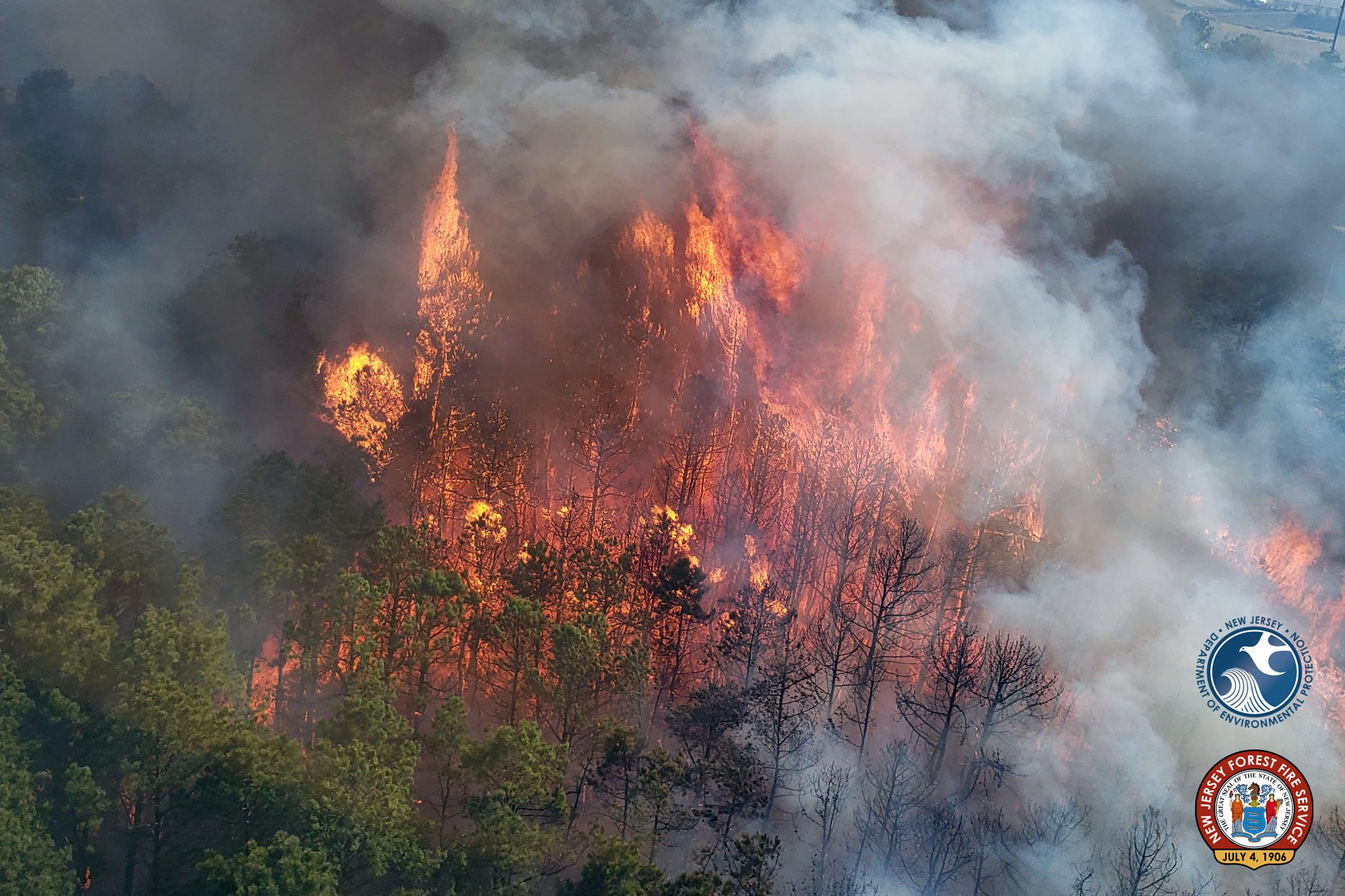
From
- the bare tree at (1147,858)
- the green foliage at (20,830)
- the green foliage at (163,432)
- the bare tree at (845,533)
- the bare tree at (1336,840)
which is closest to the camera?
the green foliage at (20,830)

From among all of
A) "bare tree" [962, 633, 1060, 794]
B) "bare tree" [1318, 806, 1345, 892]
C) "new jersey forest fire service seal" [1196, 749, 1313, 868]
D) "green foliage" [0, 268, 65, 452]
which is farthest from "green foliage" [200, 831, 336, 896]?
"bare tree" [1318, 806, 1345, 892]

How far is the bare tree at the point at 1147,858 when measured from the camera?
29016mm

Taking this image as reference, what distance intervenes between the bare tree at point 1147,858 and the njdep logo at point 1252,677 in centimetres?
464

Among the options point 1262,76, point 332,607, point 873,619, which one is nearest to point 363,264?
point 332,607

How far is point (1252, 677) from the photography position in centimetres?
3444

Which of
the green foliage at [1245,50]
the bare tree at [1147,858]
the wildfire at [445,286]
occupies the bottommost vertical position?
the bare tree at [1147,858]

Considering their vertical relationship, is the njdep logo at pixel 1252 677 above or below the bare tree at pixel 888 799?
above

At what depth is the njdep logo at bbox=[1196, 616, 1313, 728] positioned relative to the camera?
3444cm

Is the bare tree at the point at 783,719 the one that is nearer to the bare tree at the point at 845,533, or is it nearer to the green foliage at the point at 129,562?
the bare tree at the point at 845,533

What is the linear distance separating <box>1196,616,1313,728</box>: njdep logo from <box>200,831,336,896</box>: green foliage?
26.1 metres

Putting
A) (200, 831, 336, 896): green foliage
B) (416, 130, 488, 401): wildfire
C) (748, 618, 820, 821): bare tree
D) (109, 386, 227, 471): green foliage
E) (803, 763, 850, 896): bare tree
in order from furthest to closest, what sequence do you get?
1. (416, 130, 488, 401): wildfire
2. (109, 386, 227, 471): green foliage
3. (748, 618, 820, 821): bare tree
4. (803, 763, 850, 896): bare tree
5. (200, 831, 336, 896): green foliage

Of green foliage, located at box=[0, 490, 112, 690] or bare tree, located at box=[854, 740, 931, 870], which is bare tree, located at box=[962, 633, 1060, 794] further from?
green foliage, located at box=[0, 490, 112, 690]

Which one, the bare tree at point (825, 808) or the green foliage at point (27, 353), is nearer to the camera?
the bare tree at point (825, 808)

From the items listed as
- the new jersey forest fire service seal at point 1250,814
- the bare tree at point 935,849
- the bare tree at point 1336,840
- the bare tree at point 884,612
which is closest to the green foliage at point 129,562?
the bare tree at point 884,612
